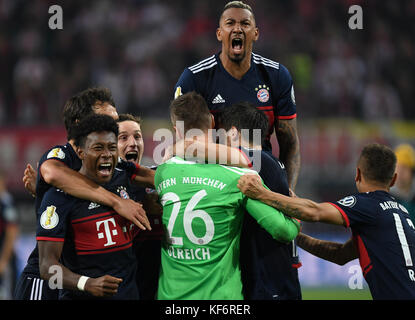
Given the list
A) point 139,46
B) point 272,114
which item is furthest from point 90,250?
point 139,46

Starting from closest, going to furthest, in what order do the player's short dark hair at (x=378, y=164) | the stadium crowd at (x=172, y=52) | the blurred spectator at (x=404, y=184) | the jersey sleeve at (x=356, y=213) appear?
the jersey sleeve at (x=356, y=213) < the player's short dark hair at (x=378, y=164) < the blurred spectator at (x=404, y=184) < the stadium crowd at (x=172, y=52)

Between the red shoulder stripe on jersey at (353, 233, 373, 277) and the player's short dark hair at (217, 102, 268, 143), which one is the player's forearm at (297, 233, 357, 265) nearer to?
the red shoulder stripe on jersey at (353, 233, 373, 277)

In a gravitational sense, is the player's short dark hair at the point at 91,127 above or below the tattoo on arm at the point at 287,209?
above

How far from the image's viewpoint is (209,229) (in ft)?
12.8

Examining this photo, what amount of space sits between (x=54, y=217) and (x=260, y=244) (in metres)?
1.40

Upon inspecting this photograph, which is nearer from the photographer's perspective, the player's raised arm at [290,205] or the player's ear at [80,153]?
the player's raised arm at [290,205]

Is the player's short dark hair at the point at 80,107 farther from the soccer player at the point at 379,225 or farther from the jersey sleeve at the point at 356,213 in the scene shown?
the jersey sleeve at the point at 356,213

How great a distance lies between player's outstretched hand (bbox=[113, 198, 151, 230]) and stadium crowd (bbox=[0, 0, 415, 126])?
8.58 m

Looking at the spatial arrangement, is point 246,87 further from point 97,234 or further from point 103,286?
point 103,286

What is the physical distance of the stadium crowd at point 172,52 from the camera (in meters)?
13.2

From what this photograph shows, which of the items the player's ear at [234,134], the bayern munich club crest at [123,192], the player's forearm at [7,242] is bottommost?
the player's forearm at [7,242]

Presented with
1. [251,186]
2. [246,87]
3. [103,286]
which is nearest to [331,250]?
[251,186]

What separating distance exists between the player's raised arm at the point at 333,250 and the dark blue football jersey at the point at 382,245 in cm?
29

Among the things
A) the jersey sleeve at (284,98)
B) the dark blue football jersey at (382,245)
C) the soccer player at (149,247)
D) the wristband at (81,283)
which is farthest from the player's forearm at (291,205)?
the jersey sleeve at (284,98)
